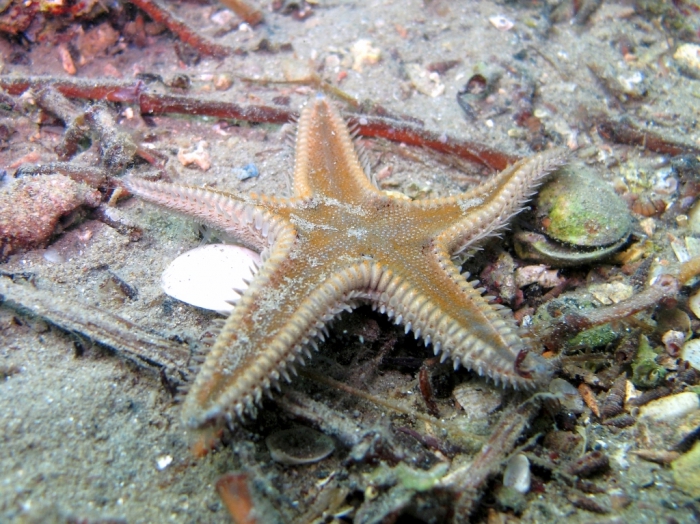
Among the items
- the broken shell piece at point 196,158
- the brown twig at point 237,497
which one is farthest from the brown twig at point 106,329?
the broken shell piece at point 196,158

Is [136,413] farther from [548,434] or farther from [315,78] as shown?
[315,78]

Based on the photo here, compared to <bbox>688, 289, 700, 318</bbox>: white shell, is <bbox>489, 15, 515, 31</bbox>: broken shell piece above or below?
above

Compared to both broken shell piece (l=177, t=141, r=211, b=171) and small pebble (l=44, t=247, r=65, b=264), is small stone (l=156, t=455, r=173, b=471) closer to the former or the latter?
small pebble (l=44, t=247, r=65, b=264)

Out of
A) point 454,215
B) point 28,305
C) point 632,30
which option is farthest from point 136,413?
point 632,30

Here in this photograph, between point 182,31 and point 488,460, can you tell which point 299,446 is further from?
point 182,31

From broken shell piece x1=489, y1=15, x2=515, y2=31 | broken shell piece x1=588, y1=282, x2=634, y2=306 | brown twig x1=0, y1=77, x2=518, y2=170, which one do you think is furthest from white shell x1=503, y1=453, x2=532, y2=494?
broken shell piece x1=489, y1=15, x2=515, y2=31

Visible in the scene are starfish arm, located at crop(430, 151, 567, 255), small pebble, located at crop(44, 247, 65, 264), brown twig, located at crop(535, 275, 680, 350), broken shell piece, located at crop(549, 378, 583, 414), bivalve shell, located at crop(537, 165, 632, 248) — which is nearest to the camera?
broken shell piece, located at crop(549, 378, 583, 414)

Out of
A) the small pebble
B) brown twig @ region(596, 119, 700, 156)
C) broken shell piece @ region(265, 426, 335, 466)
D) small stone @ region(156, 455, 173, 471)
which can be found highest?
brown twig @ region(596, 119, 700, 156)
